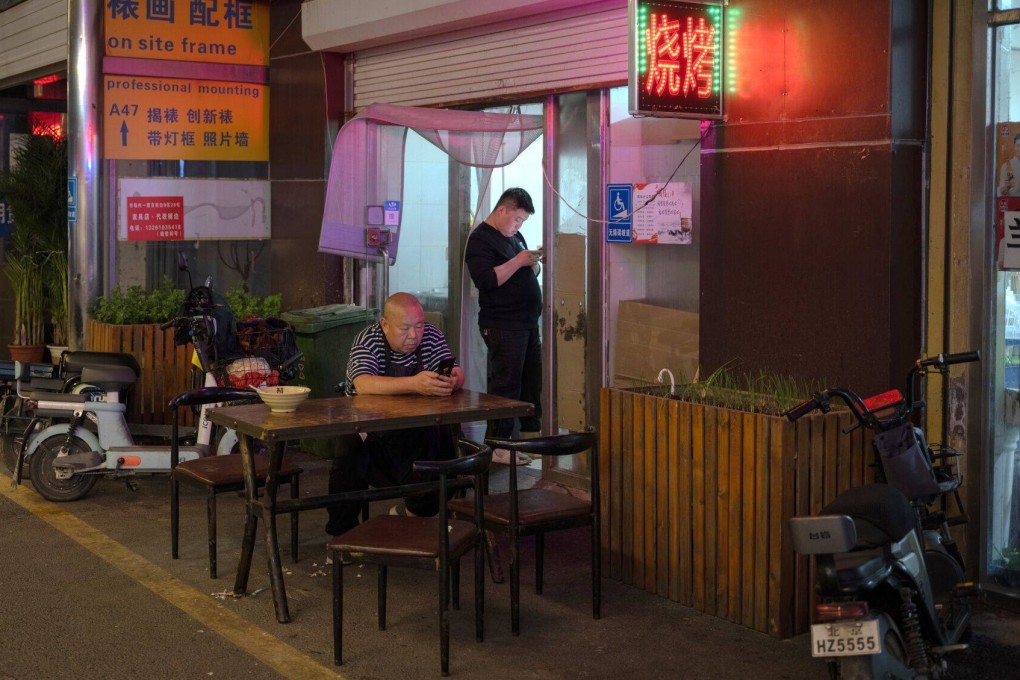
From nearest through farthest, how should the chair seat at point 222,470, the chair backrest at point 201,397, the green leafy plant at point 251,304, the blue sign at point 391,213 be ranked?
1. the chair seat at point 222,470
2. the chair backrest at point 201,397
3. the blue sign at point 391,213
4. the green leafy plant at point 251,304

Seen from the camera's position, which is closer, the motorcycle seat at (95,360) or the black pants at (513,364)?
the motorcycle seat at (95,360)

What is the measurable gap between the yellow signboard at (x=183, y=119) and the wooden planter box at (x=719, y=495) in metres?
6.38

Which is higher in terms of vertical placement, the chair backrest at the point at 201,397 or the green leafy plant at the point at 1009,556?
the chair backrest at the point at 201,397

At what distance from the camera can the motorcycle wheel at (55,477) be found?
873 centimetres

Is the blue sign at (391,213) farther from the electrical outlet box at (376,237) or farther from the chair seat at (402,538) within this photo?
the chair seat at (402,538)

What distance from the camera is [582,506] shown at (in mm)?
6270

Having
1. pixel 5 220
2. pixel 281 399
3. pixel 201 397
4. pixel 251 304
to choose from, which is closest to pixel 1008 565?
pixel 281 399

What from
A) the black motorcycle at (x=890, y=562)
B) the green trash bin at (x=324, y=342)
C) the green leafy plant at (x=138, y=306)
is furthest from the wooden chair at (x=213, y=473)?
the green leafy plant at (x=138, y=306)

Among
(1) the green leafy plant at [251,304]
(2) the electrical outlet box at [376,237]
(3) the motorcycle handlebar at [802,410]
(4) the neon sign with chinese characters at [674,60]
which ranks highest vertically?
(4) the neon sign with chinese characters at [674,60]

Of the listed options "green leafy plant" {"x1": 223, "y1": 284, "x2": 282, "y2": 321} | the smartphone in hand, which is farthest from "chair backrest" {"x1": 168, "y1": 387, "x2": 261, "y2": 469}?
"green leafy plant" {"x1": 223, "y1": 284, "x2": 282, "y2": 321}

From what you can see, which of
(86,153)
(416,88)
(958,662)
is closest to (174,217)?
(86,153)

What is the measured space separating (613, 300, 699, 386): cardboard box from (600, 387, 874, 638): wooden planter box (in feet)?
5.24

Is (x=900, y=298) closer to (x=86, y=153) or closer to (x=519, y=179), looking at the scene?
(x=519, y=179)

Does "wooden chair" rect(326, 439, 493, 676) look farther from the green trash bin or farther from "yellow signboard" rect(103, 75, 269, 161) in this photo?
"yellow signboard" rect(103, 75, 269, 161)
